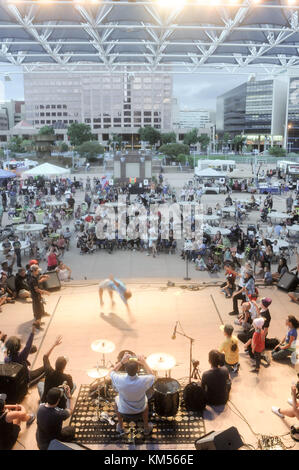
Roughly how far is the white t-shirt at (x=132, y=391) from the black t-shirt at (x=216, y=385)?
1054mm

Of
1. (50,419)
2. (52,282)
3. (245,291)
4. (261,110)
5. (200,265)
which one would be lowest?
(200,265)

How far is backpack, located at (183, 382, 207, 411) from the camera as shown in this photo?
5348 mm

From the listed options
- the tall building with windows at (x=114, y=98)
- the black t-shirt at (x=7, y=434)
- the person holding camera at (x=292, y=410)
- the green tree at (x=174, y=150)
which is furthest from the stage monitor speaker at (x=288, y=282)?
the tall building with windows at (x=114, y=98)

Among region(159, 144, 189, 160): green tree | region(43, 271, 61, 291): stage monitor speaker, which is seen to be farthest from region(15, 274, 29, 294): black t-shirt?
region(159, 144, 189, 160): green tree

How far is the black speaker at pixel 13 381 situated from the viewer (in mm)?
5328

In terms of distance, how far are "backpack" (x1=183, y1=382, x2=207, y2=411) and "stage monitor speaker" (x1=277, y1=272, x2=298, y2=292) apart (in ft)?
19.1

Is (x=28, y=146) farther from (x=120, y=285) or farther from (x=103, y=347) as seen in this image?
(x=103, y=347)

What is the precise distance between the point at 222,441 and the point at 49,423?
6.31ft

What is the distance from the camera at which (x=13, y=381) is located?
534 cm

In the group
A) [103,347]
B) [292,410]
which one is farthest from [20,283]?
[292,410]

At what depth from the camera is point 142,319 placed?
8797mm

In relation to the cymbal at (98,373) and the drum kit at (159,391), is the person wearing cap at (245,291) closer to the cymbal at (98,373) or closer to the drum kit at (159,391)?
the drum kit at (159,391)
